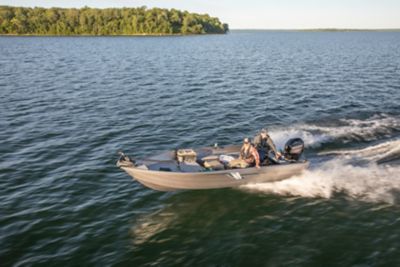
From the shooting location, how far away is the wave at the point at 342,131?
76.4ft

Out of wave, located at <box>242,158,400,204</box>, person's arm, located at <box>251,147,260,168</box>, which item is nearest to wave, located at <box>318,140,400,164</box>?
wave, located at <box>242,158,400,204</box>

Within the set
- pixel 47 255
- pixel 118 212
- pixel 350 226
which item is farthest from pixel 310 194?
pixel 47 255

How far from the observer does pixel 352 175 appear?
18203mm

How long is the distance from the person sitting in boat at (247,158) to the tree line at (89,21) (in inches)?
6560

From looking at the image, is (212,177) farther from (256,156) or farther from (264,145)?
(264,145)

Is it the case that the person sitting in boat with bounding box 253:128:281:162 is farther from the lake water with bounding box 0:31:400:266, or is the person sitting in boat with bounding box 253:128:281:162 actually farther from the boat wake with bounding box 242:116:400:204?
Result: the lake water with bounding box 0:31:400:266

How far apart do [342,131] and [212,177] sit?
1277 centimetres

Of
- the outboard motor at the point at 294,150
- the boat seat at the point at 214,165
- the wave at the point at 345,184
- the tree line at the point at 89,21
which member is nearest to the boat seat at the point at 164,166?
the boat seat at the point at 214,165

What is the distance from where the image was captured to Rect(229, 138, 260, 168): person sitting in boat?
1711 centimetres

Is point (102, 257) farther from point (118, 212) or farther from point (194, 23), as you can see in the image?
point (194, 23)

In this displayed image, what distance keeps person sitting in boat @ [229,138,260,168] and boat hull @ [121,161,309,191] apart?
22.3 inches

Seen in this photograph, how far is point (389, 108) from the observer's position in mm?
31344

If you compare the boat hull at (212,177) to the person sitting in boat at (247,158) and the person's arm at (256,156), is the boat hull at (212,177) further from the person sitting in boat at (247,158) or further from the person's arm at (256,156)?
the person sitting in boat at (247,158)

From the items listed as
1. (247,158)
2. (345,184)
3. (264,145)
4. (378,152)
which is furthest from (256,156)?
(378,152)
